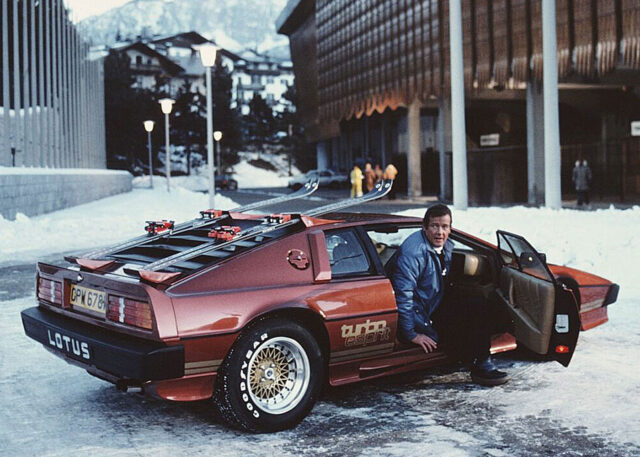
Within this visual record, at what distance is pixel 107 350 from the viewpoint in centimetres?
441

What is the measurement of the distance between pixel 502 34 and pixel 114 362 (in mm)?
26934

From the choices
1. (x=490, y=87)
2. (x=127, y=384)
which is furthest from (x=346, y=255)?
(x=490, y=87)

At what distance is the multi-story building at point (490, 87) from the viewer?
2594cm

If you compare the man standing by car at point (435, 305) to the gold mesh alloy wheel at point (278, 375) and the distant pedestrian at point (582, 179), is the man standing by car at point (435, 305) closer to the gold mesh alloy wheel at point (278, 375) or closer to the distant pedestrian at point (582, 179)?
the gold mesh alloy wheel at point (278, 375)

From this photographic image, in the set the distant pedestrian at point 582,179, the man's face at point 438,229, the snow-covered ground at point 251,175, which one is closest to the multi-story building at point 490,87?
the distant pedestrian at point 582,179

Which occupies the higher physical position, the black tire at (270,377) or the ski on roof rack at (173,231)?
the ski on roof rack at (173,231)

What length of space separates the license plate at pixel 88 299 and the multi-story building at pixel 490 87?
2246 centimetres

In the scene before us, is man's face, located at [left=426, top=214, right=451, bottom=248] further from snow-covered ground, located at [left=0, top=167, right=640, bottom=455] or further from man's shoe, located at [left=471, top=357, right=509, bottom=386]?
snow-covered ground, located at [left=0, top=167, right=640, bottom=455]

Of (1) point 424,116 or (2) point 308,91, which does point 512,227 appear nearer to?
(1) point 424,116

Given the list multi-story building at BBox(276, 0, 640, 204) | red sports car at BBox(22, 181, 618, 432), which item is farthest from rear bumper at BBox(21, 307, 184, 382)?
multi-story building at BBox(276, 0, 640, 204)

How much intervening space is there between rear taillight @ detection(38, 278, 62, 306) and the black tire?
54.3 inches

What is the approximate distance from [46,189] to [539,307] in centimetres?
2322

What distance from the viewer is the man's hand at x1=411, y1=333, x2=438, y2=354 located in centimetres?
510

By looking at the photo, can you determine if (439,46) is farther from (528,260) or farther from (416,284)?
(416,284)
